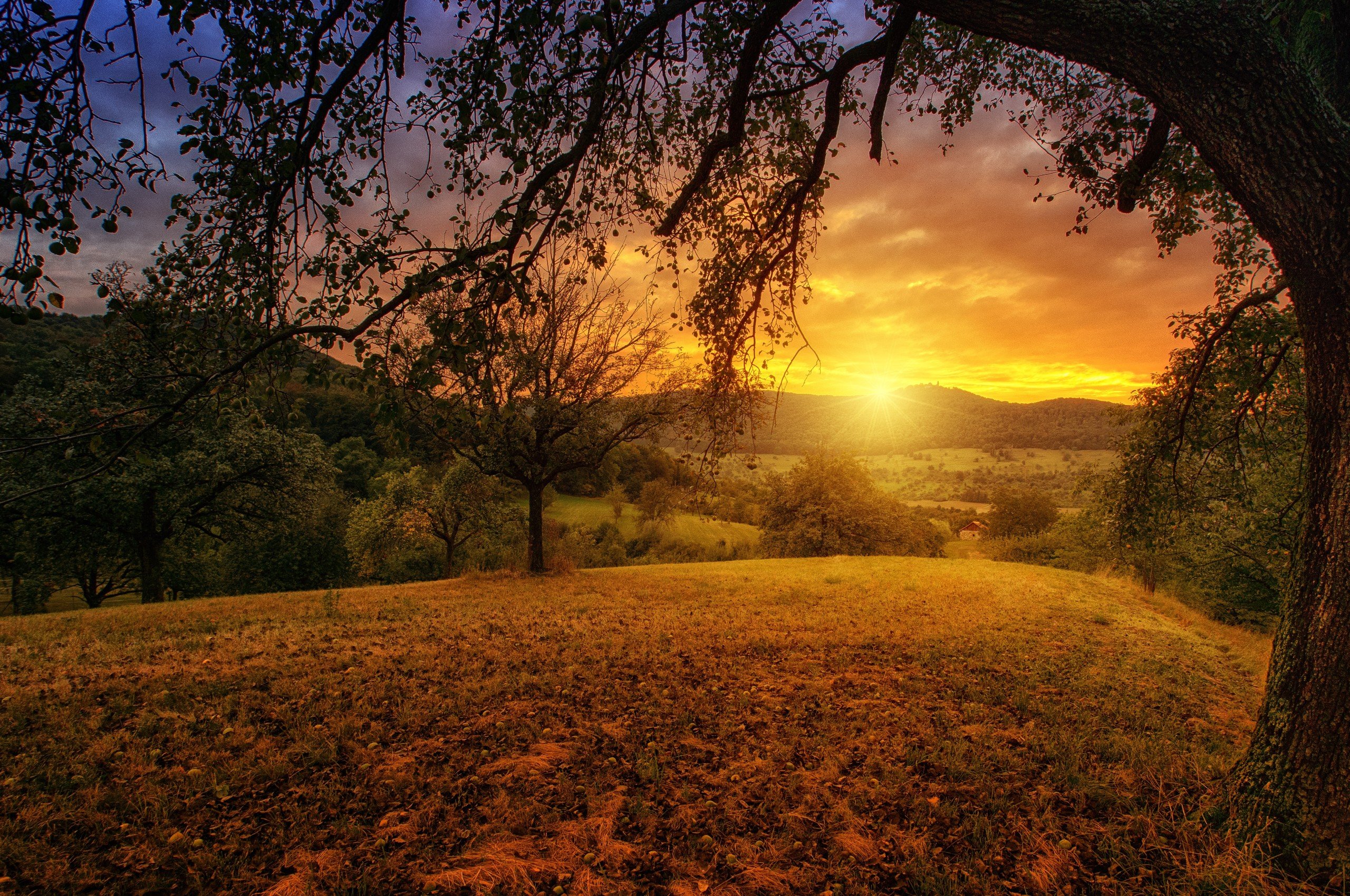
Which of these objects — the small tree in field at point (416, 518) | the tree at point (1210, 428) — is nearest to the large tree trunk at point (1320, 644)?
the tree at point (1210, 428)

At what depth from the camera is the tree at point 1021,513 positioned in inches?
2201

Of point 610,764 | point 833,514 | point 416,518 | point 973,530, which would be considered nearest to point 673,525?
point 833,514

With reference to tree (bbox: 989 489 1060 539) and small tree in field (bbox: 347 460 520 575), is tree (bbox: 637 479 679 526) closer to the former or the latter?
small tree in field (bbox: 347 460 520 575)

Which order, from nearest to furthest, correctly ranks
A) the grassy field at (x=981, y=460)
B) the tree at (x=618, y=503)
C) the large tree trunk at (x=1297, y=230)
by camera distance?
the large tree trunk at (x=1297, y=230) < the tree at (x=618, y=503) < the grassy field at (x=981, y=460)

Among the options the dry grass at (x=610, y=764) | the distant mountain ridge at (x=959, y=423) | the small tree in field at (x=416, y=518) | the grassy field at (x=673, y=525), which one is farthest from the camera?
the distant mountain ridge at (x=959, y=423)

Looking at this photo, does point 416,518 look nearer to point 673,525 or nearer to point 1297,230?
point 673,525

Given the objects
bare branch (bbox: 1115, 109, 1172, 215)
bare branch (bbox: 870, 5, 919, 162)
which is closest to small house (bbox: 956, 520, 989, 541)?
bare branch (bbox: 1115, 109, 1172, 215)

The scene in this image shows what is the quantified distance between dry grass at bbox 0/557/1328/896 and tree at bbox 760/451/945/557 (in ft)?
94.7

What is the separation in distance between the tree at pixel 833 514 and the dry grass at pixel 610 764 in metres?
28.9

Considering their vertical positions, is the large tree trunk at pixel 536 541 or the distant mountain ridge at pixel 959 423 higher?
the distant mountain ridge at pixel 959 423

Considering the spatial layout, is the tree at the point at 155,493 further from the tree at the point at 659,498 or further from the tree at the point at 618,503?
the tree at the point at 618,503

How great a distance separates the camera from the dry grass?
111 inches

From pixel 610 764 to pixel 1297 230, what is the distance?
17.5ft

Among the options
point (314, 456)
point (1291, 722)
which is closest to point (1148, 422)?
point (1291, 722)
